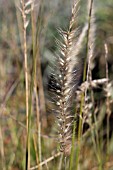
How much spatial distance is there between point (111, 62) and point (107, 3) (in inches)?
16.4

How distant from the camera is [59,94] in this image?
636 mm

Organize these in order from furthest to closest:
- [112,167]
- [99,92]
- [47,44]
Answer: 1. [47,44]
2. [99,92]
3. [112,167]

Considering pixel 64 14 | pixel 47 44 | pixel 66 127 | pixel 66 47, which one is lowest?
pixel 66 127

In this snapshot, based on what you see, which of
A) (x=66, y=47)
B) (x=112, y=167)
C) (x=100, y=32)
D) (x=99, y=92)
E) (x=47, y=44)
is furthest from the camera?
(x=47, y=44)

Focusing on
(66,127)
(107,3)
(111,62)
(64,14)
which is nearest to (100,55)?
(111,62)

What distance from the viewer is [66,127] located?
65 centimetres

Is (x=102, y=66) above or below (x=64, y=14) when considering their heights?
below

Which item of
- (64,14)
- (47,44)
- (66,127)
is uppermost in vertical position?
(64,14)

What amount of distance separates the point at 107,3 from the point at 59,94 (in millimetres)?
2234

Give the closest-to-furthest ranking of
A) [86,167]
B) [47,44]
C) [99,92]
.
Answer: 1. [86,167]
2. [99,92]
3. [47,44]

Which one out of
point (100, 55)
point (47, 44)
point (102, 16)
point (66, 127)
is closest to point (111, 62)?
point (100, 55)

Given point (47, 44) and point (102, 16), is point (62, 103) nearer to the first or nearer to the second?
point (102, 16)

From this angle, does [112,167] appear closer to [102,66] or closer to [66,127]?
[66,127]

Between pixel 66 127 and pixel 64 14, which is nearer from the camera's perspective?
pixel 66 127
